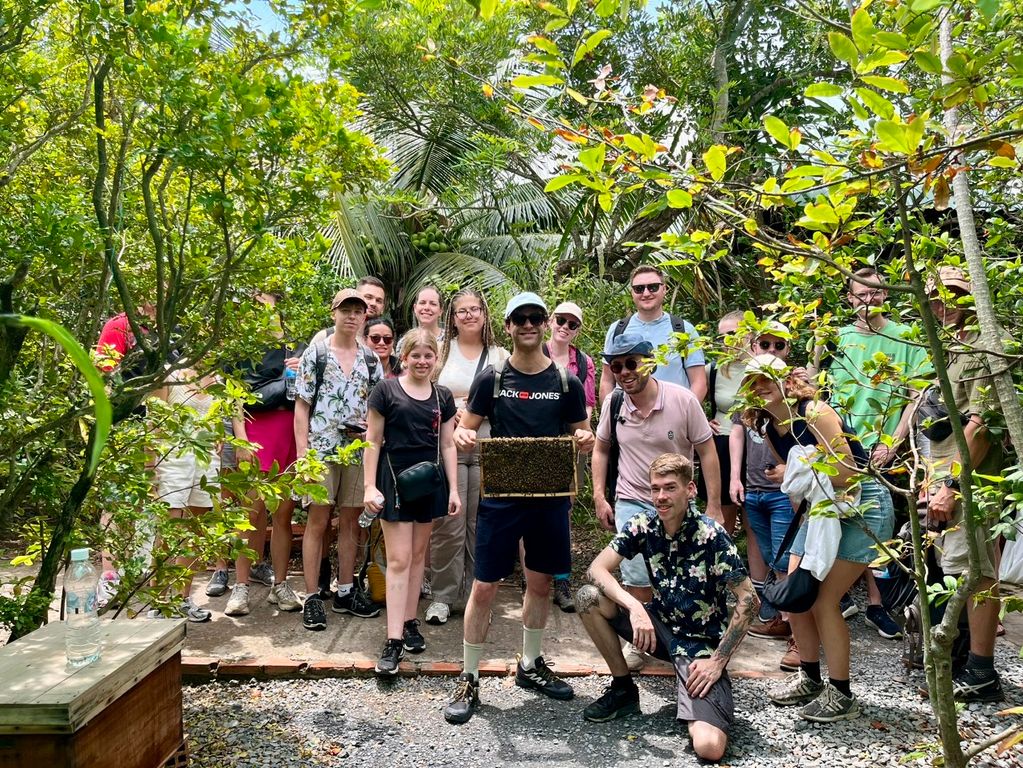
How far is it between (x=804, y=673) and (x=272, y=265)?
3269mm

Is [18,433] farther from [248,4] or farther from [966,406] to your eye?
[966,406]

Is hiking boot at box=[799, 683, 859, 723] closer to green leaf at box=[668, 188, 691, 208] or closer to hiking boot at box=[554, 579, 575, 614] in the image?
hiking boot at box=[554, 579, 575, 614]

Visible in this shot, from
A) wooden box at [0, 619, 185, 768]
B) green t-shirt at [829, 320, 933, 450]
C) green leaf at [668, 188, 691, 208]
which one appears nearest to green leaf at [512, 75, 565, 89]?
green leaf at [668, 188, 691, 208]

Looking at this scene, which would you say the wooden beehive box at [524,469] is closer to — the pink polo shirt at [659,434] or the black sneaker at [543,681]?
the pink polo shirt at [659,434]

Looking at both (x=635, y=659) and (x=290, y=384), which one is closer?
(x=635, y=659)

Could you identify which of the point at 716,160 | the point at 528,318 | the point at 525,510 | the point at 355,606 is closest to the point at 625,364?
the point at 528,318

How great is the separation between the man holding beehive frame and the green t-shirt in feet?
4.78

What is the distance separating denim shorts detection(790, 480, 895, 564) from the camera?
3.72 metres

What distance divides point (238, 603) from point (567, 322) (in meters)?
2.83

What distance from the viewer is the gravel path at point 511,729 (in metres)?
3.40

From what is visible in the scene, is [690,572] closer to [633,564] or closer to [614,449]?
[633,564]

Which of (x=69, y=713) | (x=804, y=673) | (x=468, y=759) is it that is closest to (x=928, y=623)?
(x=804, y=673)

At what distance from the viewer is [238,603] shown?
16.2 feet

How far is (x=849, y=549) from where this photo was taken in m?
3.73
